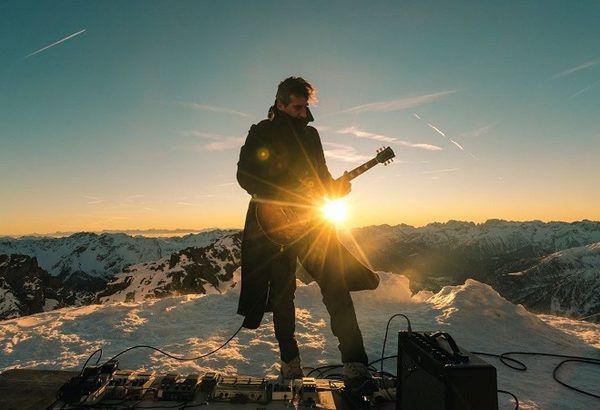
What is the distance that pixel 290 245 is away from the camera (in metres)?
4.82

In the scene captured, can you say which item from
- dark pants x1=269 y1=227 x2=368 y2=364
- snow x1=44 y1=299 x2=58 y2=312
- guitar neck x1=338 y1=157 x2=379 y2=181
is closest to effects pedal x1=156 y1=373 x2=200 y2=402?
dark pants x1=269 y1=227 x2=368 y2=364

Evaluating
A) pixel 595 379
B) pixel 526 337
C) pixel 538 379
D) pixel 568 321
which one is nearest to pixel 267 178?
pixel 538 379

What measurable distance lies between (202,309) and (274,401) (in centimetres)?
699

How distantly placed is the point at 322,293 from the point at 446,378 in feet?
7.62

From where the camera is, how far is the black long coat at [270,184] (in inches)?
187

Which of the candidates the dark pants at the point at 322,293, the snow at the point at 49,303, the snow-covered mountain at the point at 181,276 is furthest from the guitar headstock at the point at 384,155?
the snow at the point at 49,303

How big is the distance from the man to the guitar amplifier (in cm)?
155

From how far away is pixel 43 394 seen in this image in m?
3.81

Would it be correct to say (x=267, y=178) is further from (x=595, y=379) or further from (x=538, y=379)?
(x=595, y=379)

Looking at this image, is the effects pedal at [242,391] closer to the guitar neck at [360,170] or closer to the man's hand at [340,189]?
the man's hand at [340,189]

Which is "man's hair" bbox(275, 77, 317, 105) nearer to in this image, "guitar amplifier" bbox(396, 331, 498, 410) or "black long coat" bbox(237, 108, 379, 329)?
"black long coat" bbox(237, 108, 379, 329)

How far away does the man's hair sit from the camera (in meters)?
4.76

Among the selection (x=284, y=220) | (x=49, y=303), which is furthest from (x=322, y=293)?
(x=49, y=303)

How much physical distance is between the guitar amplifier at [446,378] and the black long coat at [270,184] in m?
1.78
